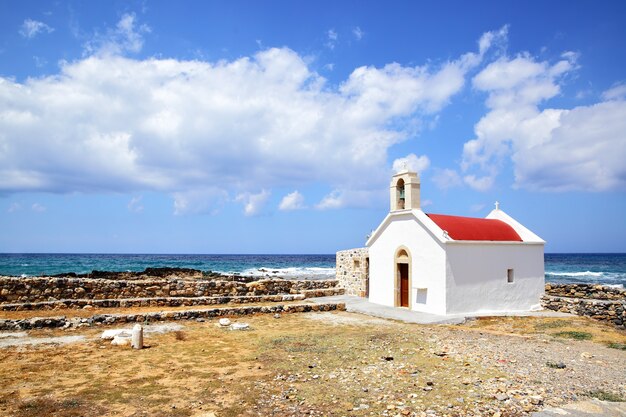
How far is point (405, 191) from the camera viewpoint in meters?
18.5

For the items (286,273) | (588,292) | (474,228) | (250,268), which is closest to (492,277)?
(474,228)

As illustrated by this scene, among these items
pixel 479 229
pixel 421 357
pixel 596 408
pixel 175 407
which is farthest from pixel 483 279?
pixel 175 407

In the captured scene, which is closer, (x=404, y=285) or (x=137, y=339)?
(x=137, y=339)

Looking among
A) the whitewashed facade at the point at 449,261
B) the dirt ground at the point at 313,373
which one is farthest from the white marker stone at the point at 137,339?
the whitewashed facade at the point at 449,261

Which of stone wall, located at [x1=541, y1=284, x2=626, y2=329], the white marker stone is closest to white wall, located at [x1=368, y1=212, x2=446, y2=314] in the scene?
stone wall, located at [x1=541, y1=284, x2=626, y2=329]

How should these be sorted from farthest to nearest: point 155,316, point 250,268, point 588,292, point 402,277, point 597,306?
point 250,268 < point 588,292 < point 402,277 < point 597,306 < point 155,316

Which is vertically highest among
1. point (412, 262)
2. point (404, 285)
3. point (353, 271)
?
point (412, 262)

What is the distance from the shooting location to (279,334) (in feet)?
41.6

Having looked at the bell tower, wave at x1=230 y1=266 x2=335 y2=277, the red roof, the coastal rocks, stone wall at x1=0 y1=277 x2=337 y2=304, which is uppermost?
the bell tower

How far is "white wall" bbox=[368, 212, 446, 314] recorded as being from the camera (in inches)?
642

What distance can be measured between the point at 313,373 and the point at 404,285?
10660 millimetres

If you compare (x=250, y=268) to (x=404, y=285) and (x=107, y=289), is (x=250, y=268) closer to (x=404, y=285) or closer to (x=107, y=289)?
(x=107, y=289)

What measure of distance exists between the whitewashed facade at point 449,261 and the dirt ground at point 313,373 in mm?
3503

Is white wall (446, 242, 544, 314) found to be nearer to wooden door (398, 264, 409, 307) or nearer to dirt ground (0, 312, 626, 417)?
wooden door (398, 264, 409, 307)
